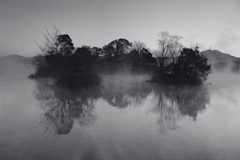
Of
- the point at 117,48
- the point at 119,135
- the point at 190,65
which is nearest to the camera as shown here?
the point at 119,135

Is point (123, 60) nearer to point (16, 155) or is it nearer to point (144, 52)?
point (144, 52)

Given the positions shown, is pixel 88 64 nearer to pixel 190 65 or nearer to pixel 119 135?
pixel 190 65

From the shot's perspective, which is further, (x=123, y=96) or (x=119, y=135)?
(x=123, y=96)

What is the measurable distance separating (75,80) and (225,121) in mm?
20406

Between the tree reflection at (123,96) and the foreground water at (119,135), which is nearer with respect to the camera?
the foreground water at (119,135)

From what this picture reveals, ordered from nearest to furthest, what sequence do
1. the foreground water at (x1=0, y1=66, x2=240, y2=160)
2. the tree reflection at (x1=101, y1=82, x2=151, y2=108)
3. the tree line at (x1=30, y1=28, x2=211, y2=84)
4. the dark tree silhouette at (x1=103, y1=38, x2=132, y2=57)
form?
the foreground water at (x1=0, y1=66, x2=240, y2=160)
the tree reflection at (x1=101, y1=82, x2=151, y2=108)
the tree line at (x1=30, y1=28, x2=211, y2=84)
the dark tree silhouette at (x1=103, y1=38, x2=132, y2=57)

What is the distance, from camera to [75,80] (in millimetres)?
26359

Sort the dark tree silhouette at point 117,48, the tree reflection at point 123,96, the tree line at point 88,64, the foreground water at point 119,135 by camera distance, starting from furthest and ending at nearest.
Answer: the dark tree silhouette at point 117,48 < the tree line at point 88,64 < the tree reflection at point 123,96 < the foreground water at point 119,135

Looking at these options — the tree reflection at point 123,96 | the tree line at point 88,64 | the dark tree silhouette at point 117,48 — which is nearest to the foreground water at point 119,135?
the tree reflection at point 123,96

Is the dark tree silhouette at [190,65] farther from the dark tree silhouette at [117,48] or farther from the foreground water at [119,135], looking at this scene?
the dark tree silhouette at [117,48]

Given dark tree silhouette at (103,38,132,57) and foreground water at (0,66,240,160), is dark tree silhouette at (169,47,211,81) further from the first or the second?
dark tree silhouette at (103,38,132,57)

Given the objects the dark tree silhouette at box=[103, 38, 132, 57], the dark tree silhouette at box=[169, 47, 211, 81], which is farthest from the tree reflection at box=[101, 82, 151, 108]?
the dark tree silhouette at box=[103, 38, 132, 57]

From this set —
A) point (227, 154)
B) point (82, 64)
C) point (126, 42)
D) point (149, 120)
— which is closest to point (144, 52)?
point (126, 42)

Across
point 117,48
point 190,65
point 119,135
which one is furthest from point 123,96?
point 117,48
